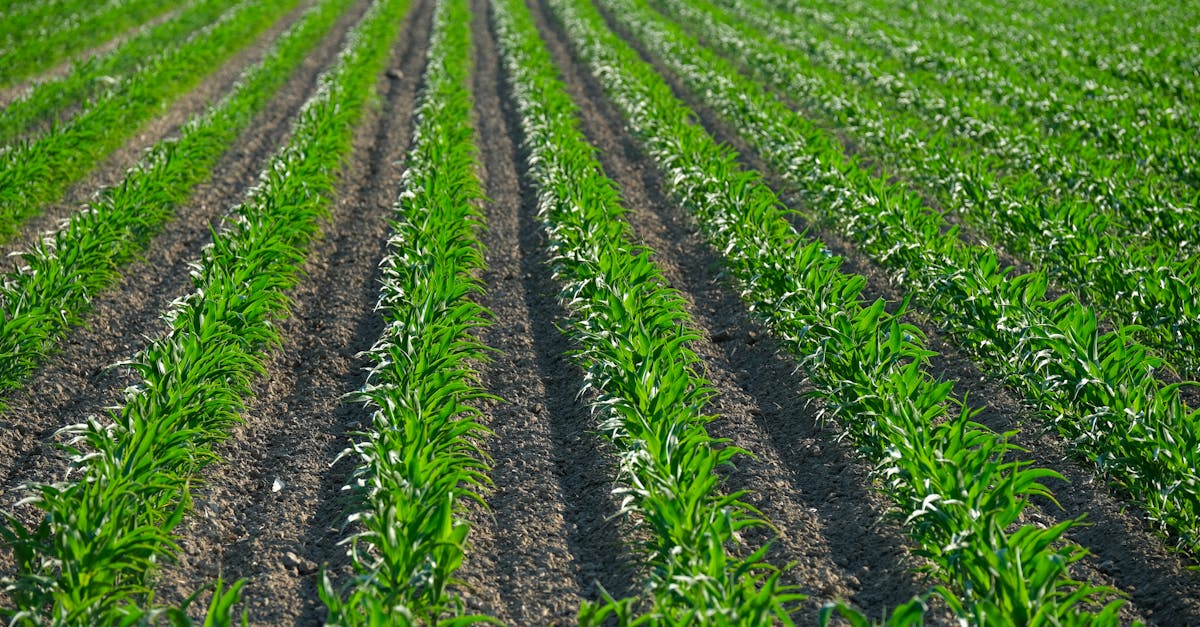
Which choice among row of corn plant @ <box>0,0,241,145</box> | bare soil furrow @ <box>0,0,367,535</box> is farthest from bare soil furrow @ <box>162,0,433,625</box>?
row of corn plant @ <box>0,0,241,145</box>

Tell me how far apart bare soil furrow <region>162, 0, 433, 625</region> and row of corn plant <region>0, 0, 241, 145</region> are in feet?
16.4

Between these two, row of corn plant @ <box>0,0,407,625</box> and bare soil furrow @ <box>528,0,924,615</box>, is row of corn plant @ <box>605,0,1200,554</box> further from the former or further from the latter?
row of corn plant @ <box>0,0,407,625</box>

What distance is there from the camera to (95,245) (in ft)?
22.0

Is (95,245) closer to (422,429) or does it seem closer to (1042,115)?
(422,429)

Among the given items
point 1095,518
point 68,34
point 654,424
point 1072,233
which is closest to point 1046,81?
point 1072,233

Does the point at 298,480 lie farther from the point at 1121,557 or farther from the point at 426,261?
the point at 1121,557

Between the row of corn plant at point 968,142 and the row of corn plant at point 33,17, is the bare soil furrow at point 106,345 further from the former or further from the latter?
the row of corn plant at point 33,17

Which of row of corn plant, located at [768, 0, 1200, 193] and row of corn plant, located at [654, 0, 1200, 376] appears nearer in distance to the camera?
row of corn plant, located at [654, 0, 1200, 376]

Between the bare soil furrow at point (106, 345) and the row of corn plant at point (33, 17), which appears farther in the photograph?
the row of corn plant at point (33, 17)

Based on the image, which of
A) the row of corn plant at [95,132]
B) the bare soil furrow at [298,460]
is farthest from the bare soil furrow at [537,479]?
the row of corn plant at [95,132]

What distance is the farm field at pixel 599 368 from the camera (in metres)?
3.71

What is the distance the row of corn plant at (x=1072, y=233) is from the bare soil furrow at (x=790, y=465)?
2245 mm

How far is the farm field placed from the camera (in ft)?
12.2

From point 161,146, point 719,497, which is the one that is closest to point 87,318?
point 161,146
